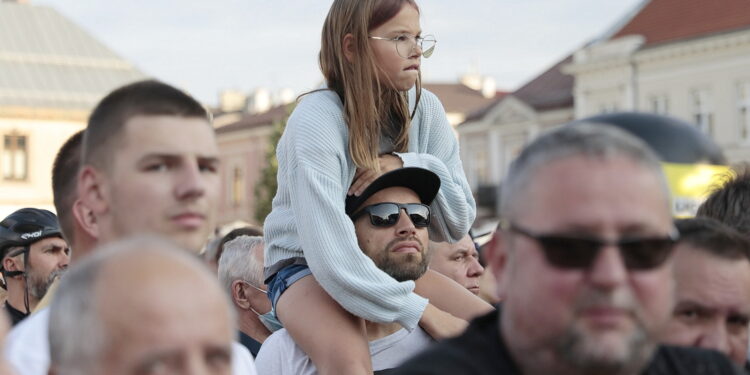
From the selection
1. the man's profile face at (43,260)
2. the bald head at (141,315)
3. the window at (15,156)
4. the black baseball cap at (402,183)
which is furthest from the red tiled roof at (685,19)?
the bald head at (141,315)

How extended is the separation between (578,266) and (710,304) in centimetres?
126

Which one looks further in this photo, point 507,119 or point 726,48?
point 507,119

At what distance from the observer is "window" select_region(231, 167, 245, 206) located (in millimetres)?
83375

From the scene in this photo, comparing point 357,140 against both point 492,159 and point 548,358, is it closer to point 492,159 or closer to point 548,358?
point 548,358

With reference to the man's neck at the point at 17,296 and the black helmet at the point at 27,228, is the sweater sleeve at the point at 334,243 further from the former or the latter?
the man's neck at the point at 17,296

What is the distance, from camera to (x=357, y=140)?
4.95 meters

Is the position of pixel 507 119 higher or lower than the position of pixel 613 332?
lower

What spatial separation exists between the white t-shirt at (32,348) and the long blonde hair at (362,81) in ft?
4.68

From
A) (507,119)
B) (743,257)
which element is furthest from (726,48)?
(743,257)

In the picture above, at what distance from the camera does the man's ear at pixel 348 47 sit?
5.10 meters

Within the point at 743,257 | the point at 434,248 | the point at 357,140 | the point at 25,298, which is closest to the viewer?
the point at 743,257

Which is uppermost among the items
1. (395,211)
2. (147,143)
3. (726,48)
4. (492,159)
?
(147,143)

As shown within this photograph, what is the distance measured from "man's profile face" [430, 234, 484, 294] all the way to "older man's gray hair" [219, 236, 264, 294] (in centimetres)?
107

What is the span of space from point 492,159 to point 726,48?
1694cm
